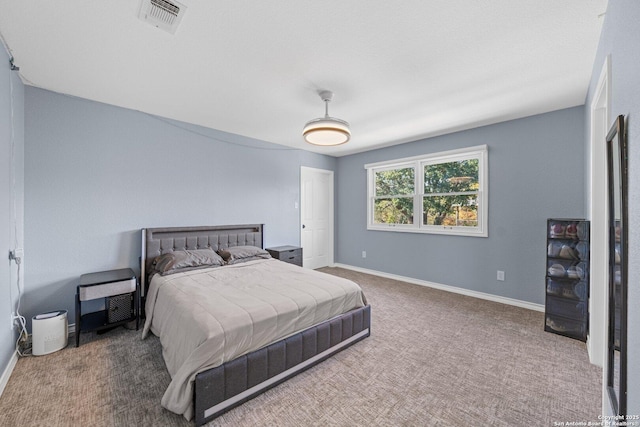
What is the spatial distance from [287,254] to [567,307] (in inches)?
139

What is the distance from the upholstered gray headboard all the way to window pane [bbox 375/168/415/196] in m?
2.49

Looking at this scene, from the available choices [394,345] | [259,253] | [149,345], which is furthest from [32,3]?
[394,345]

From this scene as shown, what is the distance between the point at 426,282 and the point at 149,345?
396 cm

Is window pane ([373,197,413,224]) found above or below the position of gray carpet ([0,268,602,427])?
above

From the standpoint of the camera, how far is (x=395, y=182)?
5.07 metres

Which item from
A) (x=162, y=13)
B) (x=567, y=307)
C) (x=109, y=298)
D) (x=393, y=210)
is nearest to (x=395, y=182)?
(x=393, y=210)

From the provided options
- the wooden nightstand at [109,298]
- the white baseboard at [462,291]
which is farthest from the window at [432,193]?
the wooden nightstand at [109,298]

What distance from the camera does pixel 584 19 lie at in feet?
5.71

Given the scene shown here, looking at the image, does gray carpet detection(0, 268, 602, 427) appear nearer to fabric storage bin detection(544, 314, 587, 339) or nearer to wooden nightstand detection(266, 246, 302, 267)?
fabric storage bin detection(544, 314, 587, 339)

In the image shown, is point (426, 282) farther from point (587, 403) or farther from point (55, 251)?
point (55, 251)

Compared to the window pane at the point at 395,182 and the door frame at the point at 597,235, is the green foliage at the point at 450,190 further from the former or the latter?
the door frame at the point at 597,235

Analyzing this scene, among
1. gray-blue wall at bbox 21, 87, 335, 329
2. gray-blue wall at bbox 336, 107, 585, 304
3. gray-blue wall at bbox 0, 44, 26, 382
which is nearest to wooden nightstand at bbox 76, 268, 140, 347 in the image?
gray-blue wall at bbox 21, 87, 335, 329

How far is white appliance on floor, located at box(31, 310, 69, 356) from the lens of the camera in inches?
92.6

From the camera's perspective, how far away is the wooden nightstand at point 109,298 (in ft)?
8.30
